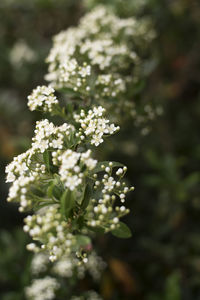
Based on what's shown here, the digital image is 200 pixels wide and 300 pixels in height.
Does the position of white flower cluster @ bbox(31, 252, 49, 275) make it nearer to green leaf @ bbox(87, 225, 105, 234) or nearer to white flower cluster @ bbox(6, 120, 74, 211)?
white flower cluster @ bbox(6, 120, 74, 211)

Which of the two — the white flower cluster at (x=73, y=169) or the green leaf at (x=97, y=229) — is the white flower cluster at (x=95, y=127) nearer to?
the white flower cluster at (x=73, y=169)

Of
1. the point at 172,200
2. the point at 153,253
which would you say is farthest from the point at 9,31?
the point at 153,253

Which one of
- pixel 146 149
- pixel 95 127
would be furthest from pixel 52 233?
pixel 146 149

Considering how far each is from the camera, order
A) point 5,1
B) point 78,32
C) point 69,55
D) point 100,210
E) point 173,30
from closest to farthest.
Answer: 1. point 100,210
2. point 69,55
3. point 78,32
4. point 173,30
5. point 5,1

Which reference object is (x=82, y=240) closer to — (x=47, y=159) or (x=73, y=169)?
(x=73, y=169)

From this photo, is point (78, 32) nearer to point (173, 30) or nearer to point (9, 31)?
point (173, 30)

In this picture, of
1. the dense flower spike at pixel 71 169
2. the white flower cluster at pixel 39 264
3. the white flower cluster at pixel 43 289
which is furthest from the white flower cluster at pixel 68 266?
the dense flower spike at pixel 71 169

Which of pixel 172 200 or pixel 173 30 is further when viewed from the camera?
pixel 173 30
